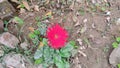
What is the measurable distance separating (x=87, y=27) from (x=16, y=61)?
0.85 metres

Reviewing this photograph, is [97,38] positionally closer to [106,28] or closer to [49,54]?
[106,28]

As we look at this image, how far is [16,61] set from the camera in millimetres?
2600

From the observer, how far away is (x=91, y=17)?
9.98ft

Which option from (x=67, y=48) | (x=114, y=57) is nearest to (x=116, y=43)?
(x=114, y=57)

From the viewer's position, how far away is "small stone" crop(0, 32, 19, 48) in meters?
2.70

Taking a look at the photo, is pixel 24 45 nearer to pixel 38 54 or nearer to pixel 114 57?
pixel 38 54

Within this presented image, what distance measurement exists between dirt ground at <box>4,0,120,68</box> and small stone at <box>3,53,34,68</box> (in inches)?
11.6

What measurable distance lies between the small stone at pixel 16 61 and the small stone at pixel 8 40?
0.36ft

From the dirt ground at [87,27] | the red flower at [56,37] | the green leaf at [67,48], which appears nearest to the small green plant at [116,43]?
the dirt ground at [87,27]

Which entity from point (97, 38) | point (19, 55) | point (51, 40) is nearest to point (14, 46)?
point (19, 55)

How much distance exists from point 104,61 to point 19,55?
84cm

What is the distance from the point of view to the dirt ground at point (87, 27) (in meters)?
2.78

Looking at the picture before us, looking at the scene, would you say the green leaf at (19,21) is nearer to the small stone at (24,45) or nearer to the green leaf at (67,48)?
the small stone at (24,45)

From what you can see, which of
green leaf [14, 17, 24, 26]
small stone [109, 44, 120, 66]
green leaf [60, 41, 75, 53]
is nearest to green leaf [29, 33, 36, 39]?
green leaf [14, 17, 24, 26]
